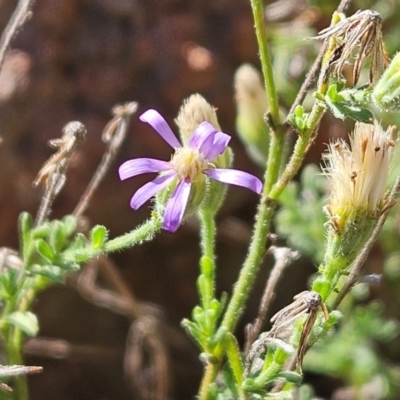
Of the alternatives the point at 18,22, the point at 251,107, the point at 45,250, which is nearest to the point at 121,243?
the point at 45,250

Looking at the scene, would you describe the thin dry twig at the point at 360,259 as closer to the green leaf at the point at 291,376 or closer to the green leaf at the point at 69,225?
the green leaf at the point at 291,376

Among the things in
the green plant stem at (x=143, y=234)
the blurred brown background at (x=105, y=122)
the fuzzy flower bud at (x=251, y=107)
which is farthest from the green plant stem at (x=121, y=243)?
the blurred brown background at (x=105, y=122)

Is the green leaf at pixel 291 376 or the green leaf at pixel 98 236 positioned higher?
the green leaf at pixel 98 236

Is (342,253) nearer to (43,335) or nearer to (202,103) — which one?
(202,103)

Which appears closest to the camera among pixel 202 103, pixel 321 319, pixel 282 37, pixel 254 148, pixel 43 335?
pixel 321 319

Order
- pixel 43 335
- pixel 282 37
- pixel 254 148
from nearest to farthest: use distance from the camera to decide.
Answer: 1. pixel 254 148
2. pixel 282 37
3. pixel 43 335

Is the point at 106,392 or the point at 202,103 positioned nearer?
the point at 202,103

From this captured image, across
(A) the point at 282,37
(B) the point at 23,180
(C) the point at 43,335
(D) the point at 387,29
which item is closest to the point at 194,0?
(A) the point at 282,37
